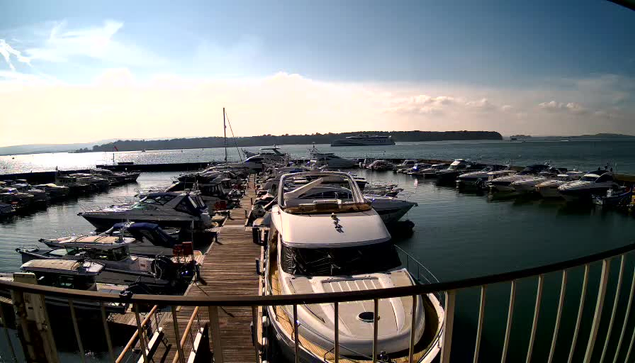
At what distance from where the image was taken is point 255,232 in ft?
48.9

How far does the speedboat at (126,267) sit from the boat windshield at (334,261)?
6.82 meters

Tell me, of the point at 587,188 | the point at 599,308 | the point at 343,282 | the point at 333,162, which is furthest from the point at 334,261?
the point at 333,162

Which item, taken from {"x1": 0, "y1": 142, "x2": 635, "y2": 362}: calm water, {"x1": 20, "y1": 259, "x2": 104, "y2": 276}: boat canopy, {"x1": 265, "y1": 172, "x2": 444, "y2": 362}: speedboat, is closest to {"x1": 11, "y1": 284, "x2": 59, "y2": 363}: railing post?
{"x1": 265, "y1": 172, "x2": 444, "y2": 362}: speedboat

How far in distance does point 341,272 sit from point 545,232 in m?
20.6

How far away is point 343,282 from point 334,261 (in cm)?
54

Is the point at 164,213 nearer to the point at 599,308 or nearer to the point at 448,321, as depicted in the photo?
the point at 448,321

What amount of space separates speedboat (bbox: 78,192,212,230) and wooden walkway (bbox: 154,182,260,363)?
9.79 feet

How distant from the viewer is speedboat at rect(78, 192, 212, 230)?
20.5 meters

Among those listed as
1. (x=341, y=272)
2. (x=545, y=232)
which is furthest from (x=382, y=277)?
(x=545, y=232)

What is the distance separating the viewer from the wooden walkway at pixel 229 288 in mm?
7379

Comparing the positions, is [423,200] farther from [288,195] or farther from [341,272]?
[341,272]

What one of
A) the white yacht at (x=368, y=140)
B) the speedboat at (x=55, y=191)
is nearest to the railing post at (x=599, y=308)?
the speedboat at (x=55, y=191)

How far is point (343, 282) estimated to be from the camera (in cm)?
675

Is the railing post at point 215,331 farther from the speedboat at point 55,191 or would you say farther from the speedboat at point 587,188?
the speedboat at point 55,191
